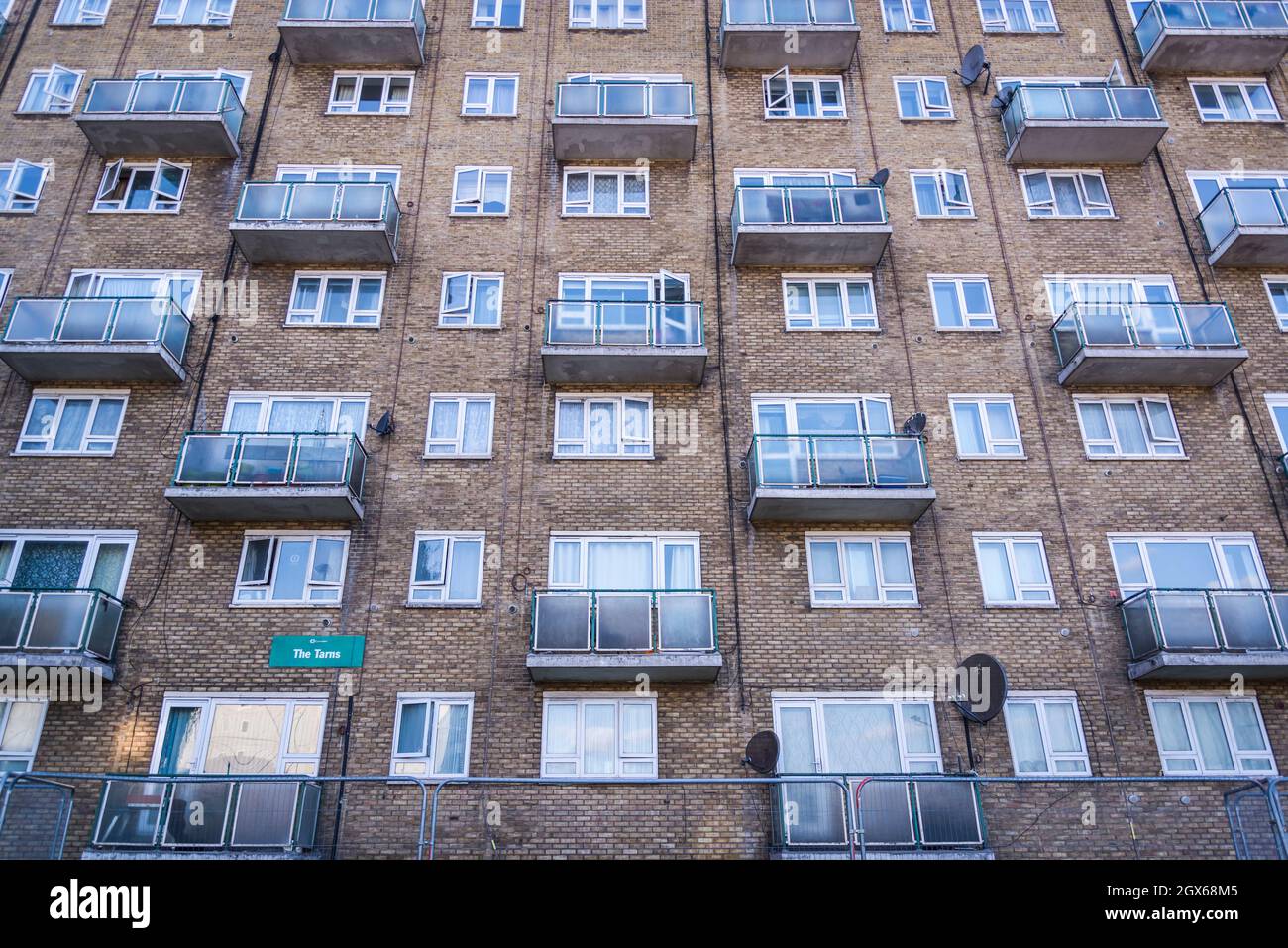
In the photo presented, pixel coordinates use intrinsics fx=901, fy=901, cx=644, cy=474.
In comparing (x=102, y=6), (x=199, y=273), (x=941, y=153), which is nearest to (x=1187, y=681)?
(x=941, y=153)

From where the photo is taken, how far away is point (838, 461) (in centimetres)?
1516

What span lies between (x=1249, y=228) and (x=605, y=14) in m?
14.3

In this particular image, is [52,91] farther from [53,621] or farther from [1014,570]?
[1014,570]

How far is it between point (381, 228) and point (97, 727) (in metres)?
9.73

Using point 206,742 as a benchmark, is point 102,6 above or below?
above

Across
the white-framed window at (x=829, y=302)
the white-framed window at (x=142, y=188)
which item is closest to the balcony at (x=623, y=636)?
the white-framed window at (x=829, y=302)

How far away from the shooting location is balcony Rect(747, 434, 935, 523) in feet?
48.8

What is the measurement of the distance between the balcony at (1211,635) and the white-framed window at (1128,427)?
311 centimetres

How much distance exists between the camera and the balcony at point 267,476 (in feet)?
48.4

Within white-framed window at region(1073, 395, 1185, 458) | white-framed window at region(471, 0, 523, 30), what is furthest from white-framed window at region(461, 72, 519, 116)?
white-framed window at region(1073, 395, 1185, 458)

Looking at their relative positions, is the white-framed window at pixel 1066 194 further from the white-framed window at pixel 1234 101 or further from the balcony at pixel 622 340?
the balcony at pixel 622 340

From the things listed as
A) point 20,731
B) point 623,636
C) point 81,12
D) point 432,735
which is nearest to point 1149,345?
point 623,636
